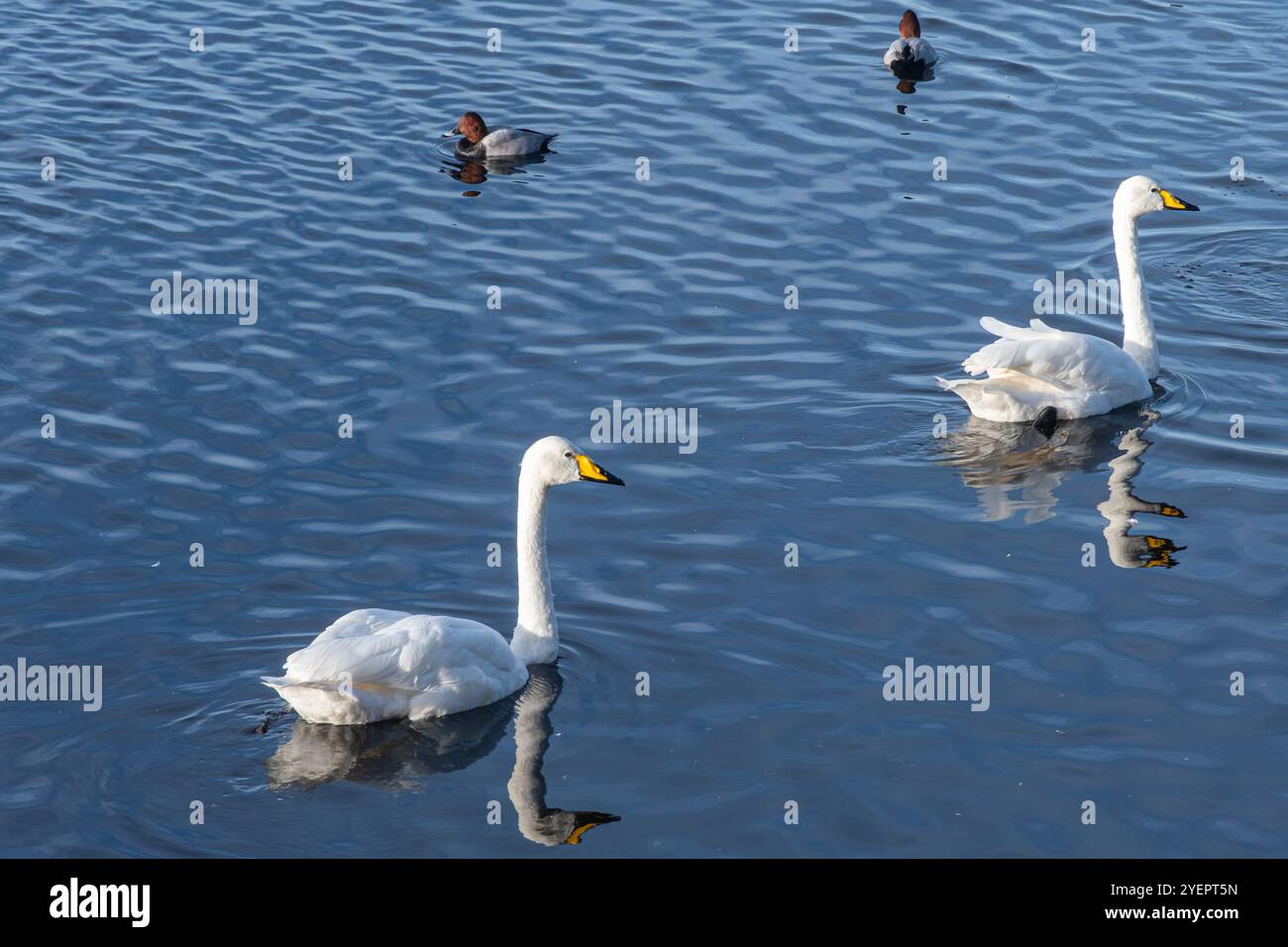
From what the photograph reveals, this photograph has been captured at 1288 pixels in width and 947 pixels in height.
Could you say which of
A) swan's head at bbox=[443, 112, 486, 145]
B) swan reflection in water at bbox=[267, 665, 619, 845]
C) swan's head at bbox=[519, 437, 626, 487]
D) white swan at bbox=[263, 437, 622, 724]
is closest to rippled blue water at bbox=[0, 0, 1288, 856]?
swan reflection in water at bbox=[267, 665, 619, 845]

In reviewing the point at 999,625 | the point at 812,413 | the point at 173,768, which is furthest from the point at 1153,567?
the point at 173,768

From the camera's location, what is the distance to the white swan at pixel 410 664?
1047 cm

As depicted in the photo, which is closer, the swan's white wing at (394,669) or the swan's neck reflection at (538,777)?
the swan's neck reflection at (538,777)

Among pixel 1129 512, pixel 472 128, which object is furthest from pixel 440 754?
pixel 472 128

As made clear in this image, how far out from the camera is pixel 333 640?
1055 cm

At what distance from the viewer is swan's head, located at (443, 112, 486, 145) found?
21281 mm

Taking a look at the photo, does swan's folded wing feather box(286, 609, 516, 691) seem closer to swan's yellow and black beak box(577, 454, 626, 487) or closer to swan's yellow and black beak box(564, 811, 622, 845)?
swan's yellow and black beak box(577, 454, 626, 487)

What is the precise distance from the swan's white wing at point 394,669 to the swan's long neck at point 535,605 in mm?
432

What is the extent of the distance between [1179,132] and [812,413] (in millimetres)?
9480

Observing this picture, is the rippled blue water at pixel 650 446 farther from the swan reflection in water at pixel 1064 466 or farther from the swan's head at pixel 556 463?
the swan's head at pixel 556 463

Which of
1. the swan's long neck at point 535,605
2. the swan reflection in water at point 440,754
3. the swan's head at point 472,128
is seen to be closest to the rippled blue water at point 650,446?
the swan reflection in water at point 440,754

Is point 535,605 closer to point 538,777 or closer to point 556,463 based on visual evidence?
point 556,463

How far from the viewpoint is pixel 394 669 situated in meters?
10.6

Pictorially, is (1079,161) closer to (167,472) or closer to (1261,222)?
(1261,222)
